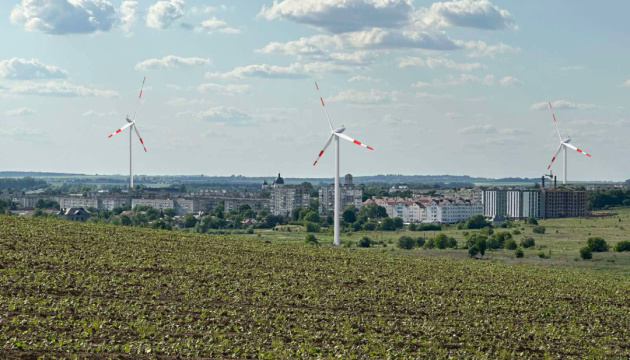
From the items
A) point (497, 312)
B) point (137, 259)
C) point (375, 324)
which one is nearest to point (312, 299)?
point (375, 324)

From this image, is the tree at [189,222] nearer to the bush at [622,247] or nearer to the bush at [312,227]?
the bush at [312,227]

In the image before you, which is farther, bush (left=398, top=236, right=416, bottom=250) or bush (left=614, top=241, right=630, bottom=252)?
bush (left=398, top=236, right=416, bottom=250)

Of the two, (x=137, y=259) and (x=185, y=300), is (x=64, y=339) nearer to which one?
→ (x=185, y=300)

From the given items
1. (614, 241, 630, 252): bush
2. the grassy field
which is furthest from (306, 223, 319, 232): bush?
(614, 241, 630, 252): bush

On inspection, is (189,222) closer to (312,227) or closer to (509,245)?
(312,227)

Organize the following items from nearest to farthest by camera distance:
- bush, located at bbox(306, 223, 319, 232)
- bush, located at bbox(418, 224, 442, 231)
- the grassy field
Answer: the grassy field
bush, located at bbox(306, 223, 319, 232)
bush, located at bbox(418, 224, 442, 231)

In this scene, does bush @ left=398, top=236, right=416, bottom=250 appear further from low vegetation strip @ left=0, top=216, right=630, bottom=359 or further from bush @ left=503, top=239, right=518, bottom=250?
low vegetation strip @ left=0, top=216, right=630, bottom=359

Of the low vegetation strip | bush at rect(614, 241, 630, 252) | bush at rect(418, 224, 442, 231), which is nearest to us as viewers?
the low vegetation strip

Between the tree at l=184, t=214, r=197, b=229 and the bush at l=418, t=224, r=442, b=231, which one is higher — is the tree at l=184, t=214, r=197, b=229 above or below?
above
